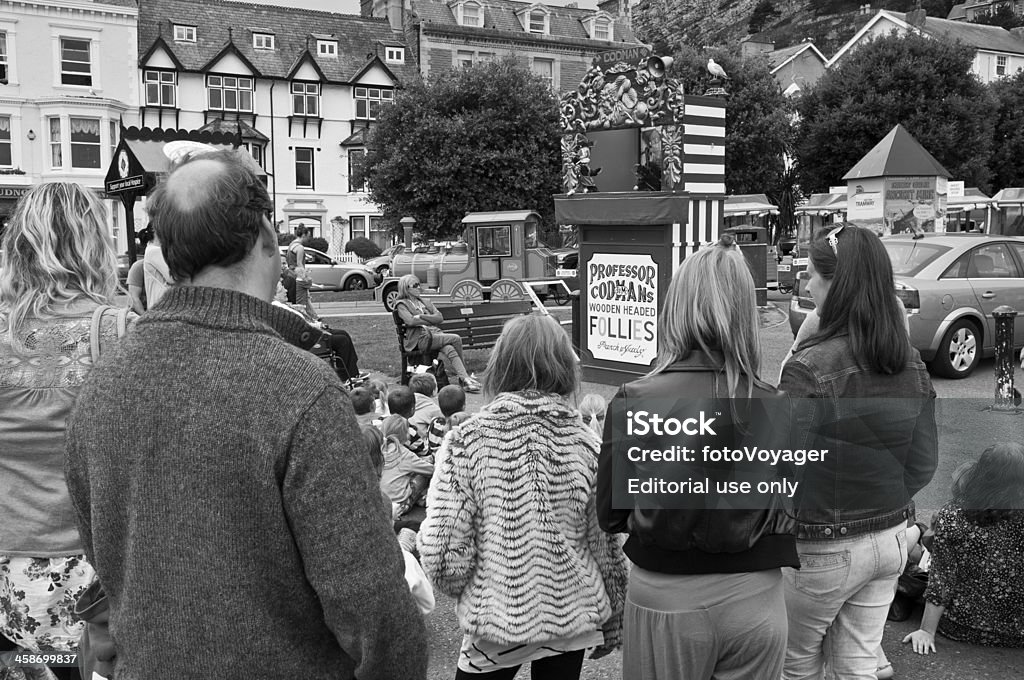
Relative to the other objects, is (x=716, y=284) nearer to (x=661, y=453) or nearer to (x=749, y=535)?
(x=661, y=453)

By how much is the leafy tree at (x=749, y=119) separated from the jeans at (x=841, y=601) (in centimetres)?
3724

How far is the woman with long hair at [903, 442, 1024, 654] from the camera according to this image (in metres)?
3.63

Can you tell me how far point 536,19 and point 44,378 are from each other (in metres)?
52.0

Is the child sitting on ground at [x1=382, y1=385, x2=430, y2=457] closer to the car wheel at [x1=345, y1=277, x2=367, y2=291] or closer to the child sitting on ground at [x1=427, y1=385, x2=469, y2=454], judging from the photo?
the child sitting on ground at [x1=427, y1=385, x2=469, y2=454]

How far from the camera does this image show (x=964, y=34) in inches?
2340

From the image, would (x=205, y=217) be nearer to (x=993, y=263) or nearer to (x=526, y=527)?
(x=526, y=527)

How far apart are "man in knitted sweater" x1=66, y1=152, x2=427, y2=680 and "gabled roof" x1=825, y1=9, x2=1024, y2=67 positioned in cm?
6100

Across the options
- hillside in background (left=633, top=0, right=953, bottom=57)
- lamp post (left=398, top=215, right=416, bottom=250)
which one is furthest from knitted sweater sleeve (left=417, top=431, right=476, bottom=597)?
hillside in background (left=633, top=0, right=953, bottom=57)

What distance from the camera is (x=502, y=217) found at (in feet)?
73.4

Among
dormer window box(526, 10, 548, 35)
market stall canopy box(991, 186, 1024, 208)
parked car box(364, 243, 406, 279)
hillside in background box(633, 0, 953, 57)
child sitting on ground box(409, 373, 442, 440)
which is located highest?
hillside in background box(633, 0, 953, 57)

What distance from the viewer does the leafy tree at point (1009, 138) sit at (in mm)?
42969

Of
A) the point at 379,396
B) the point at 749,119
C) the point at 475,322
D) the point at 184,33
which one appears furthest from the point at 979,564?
the point at 184,33

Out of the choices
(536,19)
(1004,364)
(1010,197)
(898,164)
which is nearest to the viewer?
(1004,364)

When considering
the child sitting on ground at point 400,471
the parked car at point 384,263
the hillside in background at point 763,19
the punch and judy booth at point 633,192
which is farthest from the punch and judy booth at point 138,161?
the hillside in background at point 763,19
